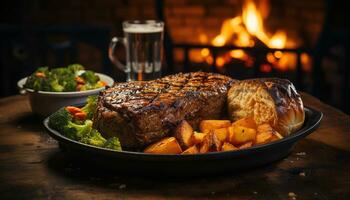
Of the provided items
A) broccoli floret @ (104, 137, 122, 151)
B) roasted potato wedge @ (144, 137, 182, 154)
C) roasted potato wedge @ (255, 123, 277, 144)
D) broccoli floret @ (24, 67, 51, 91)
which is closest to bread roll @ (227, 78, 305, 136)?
roasted potato wedge @ (255, 123, 277, 144)

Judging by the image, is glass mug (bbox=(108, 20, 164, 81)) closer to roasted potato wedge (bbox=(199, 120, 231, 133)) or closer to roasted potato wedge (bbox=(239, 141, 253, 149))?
roasted potato wedge (bbox=(199, 120, 231, 133))

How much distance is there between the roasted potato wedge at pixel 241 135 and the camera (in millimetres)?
1566

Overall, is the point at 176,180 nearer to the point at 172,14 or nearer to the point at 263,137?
the point at 263,137

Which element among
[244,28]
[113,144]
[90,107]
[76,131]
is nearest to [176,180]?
[113,144]

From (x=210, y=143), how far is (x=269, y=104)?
0.27 m

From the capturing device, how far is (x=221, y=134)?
1590 millimetres

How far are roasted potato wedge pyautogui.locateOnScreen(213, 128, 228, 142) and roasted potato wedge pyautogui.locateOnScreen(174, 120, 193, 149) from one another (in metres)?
0.07

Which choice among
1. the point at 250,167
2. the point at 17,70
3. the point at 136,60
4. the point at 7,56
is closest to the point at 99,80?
the point at 136,60

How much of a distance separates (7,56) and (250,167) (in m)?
2.93

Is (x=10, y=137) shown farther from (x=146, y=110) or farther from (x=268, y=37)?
(x=268, y=37)

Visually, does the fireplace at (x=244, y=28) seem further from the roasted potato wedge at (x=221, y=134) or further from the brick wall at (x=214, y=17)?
the roasted potato wedge at (x=221, y=134)

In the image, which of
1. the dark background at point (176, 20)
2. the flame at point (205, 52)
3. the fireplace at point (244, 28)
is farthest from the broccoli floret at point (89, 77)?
the flame at point (205, 52)

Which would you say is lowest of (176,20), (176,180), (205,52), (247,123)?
(205,52)

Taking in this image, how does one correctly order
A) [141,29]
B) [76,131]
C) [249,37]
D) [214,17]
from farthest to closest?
[214,17] → [249,37] → [141,29] → [76,131]
